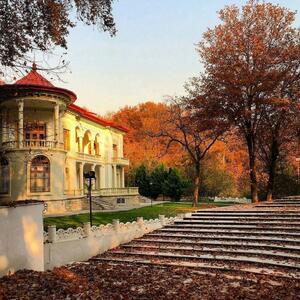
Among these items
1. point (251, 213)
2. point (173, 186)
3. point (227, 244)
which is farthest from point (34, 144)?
point (173, 186)

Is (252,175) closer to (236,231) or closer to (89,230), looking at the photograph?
(236,231)

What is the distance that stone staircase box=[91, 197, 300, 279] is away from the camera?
13.4 metres

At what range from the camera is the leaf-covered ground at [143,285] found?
9.10 meters

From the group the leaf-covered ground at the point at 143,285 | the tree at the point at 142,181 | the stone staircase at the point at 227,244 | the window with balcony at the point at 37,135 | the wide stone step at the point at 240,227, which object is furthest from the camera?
the tree at the point at 142,181

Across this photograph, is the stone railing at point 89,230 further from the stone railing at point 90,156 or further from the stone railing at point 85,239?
the stone railing at point 90,156

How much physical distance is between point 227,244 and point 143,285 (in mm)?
6114

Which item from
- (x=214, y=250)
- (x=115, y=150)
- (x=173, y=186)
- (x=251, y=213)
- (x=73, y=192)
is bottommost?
(x=214, y=250)

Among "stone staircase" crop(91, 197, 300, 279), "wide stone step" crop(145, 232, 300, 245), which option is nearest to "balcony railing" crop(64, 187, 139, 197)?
"stone staircase" crop(91, 197, 300, 279)

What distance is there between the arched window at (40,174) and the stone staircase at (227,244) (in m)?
13.4

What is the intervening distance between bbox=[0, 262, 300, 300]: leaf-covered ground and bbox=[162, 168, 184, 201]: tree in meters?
32.7

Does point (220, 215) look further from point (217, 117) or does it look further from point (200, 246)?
point (217, 117)

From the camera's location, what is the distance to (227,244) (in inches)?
618

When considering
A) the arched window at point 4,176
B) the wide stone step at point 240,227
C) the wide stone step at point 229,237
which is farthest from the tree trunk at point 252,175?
the arched window at point 4,176

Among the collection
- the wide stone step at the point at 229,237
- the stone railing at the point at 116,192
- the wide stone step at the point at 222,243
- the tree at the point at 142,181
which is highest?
the tree at the point at 142,181
